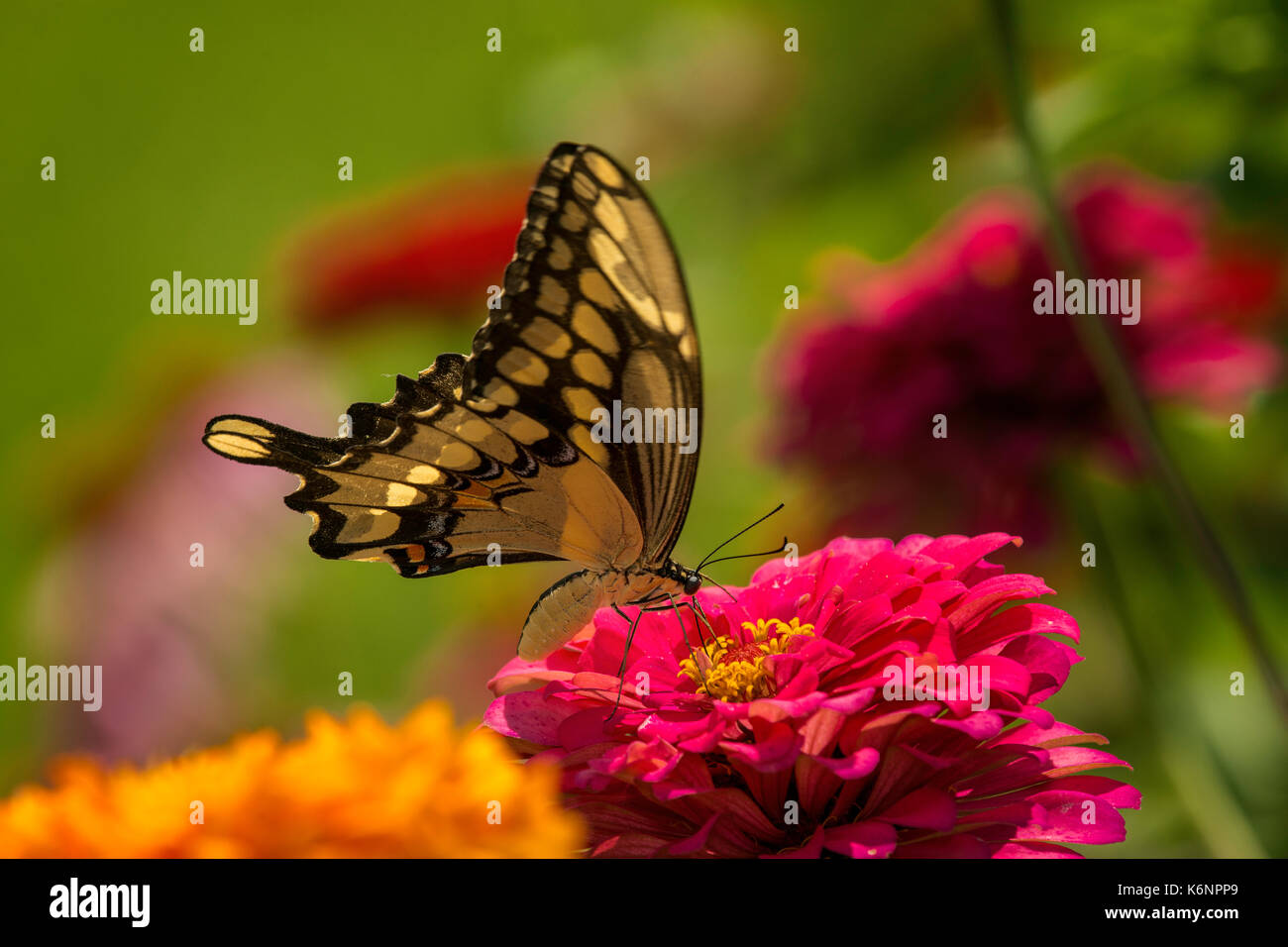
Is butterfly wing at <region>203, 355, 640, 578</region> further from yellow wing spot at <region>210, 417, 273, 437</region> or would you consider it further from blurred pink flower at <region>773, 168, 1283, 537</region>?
blurred pink flower at <region>773, 168, 1283, 537</region>

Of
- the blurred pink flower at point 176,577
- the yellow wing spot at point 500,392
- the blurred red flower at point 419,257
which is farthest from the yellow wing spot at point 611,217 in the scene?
the blurred pink flower at point 176,577

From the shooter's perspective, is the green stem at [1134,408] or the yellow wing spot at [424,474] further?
the yellow wing spot at [424,474]

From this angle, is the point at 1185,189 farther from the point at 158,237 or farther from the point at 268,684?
the point at 158,237

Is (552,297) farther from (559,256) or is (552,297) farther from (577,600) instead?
(577,600)

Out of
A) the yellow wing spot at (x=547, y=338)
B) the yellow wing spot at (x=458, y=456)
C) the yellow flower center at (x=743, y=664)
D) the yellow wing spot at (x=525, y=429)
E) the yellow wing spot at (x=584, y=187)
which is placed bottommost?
the yellow flower center at (x=743, y=664)

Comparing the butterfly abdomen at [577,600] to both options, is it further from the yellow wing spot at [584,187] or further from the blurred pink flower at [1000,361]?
the blurred pink flower at [1000,361]

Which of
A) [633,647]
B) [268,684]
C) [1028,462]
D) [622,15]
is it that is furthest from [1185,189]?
[622,15]

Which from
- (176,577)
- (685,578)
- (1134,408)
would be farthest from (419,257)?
(1134,408)
